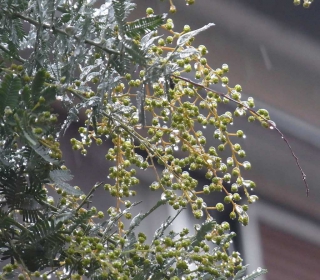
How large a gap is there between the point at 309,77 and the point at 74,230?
118cm

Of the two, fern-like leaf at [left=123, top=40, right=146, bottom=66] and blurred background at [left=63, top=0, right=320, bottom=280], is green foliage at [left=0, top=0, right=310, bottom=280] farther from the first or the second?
blurred background at [left=63, top=0, right=320, bottom=280]

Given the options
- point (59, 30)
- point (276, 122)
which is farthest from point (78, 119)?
point (276, 122)

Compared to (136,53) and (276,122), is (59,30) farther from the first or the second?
(276,122)

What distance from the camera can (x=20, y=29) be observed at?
556mm

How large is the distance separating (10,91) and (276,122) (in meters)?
1.20

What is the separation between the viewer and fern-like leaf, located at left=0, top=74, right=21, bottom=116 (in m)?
0.46

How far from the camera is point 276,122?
1.56 metres

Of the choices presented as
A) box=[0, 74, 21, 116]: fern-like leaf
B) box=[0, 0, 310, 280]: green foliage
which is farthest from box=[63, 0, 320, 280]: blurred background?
box=[0, 74, 21, 116]: fern-like leaf

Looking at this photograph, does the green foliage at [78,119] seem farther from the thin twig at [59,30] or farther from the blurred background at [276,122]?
the blurred background at [276,122]

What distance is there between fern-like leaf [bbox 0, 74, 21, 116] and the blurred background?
989 millimetres

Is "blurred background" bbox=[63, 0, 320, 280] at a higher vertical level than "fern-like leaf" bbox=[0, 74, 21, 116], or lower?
higher

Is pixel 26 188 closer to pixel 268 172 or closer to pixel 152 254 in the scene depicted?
pixel 152 254

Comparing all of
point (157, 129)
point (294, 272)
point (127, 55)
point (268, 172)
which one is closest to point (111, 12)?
point (127, 55)

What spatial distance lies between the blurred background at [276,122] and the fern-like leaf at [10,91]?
3.24ft
